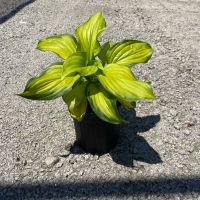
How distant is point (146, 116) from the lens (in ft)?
7.75

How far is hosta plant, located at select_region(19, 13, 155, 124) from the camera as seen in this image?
1.54 metres

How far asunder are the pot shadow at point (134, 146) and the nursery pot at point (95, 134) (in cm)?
6

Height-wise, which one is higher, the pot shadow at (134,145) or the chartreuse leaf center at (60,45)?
the chartreuse leaf center at (60,45)

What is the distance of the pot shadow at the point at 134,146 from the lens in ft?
6.54

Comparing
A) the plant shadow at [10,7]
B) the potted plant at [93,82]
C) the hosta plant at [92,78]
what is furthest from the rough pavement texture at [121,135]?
the plant shadow at [10,7]

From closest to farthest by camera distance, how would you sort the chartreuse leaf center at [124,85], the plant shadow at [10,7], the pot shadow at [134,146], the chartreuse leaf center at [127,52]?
the chartreuse leaf center at [124,85] → the chartreuse leaf center at [127,52] → the pot shadow at [134,146] → the plant shadow at [10,7]

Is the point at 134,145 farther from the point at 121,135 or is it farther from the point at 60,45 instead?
the point at 60,45

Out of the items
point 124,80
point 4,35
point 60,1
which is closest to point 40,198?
point 124,80

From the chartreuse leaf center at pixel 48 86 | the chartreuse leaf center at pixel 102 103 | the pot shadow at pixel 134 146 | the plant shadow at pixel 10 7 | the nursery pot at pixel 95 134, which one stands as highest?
the chartreuse leaf center at pixel 48 86

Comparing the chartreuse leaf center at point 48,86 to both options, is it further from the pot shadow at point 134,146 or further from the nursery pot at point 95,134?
the pot shadow at point 134,146

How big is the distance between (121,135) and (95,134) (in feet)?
1.12

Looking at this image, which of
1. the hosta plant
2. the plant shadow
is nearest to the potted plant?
the hosta plant

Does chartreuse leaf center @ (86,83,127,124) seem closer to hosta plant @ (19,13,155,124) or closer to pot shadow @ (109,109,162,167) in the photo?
hosta plant @ (19,13,155,124)

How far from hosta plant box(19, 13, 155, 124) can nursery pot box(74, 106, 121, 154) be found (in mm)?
166
